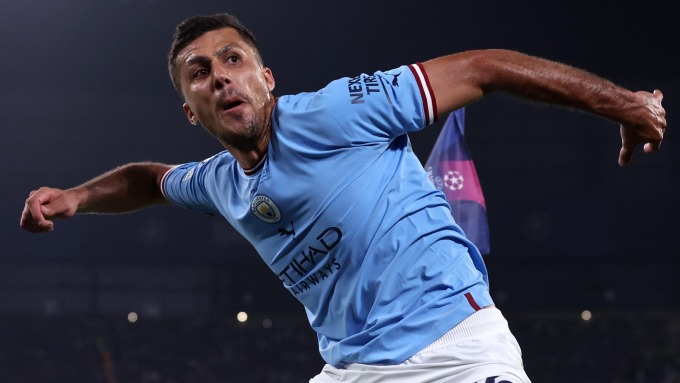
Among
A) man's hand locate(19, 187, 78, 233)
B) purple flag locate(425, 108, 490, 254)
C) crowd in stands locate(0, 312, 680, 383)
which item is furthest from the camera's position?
crowd in stands locate(0, 312, 680, 383)

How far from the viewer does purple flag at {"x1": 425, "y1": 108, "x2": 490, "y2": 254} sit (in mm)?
3412

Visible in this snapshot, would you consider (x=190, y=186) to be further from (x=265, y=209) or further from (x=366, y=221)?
(x=366, y=221)

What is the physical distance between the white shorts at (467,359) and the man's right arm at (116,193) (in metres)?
0.80

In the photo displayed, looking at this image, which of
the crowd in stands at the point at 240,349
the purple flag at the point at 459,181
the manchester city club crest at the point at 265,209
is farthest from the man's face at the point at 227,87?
the crowd in stands at the point at 240,349

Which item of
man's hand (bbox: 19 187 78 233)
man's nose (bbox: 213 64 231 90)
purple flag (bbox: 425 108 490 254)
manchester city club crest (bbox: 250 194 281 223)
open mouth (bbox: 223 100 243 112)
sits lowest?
purple flag (bbox: 425 108 490 254)

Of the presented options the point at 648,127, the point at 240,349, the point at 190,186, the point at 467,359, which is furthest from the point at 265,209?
the point at 240,349

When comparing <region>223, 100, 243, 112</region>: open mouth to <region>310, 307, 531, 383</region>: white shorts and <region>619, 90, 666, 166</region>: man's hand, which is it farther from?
<region>619, 90, 666, 166</region>: man's hand

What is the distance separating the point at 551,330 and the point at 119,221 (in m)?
3.99

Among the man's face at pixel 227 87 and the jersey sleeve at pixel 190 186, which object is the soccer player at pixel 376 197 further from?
the jersey sleeve at pixel 190 186

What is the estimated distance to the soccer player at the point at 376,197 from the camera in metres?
1.49

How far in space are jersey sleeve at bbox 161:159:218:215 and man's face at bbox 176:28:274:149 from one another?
191 mm

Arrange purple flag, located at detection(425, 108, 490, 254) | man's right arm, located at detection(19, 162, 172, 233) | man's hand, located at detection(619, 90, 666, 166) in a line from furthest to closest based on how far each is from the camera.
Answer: purple flag, located at detection(425, 108, 490, 254) < man's right arm, located at detection(19, 162, 172, 233) < man's hand, located at detection(619, 90, 666, 166)

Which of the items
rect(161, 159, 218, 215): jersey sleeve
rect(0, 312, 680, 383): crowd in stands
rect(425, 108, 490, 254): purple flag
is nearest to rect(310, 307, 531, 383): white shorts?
rect(161, 159, 218, 215): jersey sleeve

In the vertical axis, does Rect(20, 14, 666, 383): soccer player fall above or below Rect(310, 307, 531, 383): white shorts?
above
